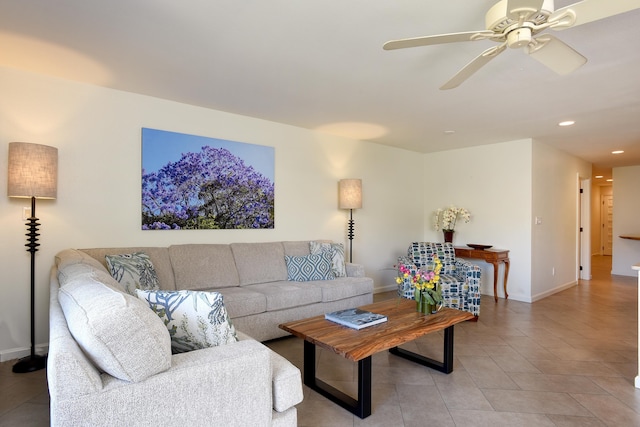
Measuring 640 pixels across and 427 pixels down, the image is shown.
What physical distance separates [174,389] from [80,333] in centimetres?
36

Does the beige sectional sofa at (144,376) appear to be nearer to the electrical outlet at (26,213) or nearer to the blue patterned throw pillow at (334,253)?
the electrical outlet at (26,213)

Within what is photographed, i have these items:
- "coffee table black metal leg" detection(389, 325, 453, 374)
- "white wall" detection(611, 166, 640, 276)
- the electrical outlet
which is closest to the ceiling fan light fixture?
"coffee table black metal leg" detection(389, 325, 453, 374)

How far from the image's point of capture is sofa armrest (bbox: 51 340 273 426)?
1.06 metres

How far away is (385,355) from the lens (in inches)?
121

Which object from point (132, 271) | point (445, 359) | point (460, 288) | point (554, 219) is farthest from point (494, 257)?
point (132, 271)

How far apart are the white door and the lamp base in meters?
13.6

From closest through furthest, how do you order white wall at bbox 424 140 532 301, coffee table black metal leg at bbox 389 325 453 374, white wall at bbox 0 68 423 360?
coffee table black metal leg at bbox 389 325 453 374 < white wall at bbox 0 68 423 360 < white wall at bbox 424 140 532 301

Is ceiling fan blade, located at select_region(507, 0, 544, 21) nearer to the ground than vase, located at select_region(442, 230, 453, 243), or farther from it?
farther from it

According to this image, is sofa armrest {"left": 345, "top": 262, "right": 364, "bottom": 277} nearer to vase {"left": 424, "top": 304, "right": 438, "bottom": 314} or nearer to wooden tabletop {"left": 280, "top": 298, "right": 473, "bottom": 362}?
wooden tabletop {"left": 280, "top": 298, "right": 473, "bottom": 362}

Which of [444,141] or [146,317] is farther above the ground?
[444,141]

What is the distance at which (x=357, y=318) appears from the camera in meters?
2.44

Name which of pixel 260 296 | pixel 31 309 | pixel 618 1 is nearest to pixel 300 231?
pixel 260 296

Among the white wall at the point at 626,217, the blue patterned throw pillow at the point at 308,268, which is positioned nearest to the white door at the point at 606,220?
the white wall at the point at 626,217

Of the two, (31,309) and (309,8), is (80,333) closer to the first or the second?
(309,8)
